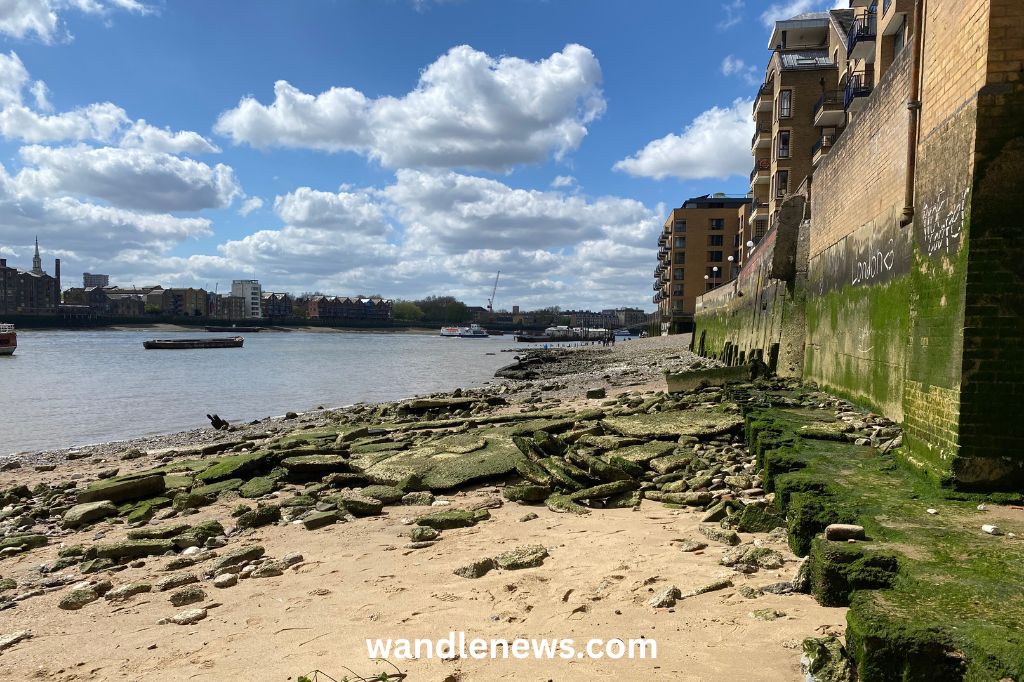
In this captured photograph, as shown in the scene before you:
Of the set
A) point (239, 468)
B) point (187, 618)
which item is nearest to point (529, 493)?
point (187, 618)

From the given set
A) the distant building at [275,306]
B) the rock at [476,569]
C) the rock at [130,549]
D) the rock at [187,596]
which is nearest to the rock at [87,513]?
the rock at [130,549]

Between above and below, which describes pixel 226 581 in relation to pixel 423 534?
below

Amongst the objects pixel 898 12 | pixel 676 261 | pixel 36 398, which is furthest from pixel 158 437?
pixel 676 261

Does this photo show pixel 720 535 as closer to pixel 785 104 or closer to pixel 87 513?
pixel 87 513

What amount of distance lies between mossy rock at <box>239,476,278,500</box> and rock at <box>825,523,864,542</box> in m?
7.58

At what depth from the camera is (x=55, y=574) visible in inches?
242

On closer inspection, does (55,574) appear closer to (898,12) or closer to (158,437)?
(158,437)

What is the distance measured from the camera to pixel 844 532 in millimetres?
3668

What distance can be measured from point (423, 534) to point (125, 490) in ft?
17.9

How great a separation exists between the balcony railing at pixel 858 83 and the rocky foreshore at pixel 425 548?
A: 2770cm

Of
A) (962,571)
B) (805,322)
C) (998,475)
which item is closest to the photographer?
(962,571)

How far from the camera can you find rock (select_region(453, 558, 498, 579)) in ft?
16.2

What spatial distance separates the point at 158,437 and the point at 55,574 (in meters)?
12.0

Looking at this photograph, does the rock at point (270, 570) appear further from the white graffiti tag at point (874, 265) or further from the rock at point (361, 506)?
the white graffiti tag at point (874, 265)
